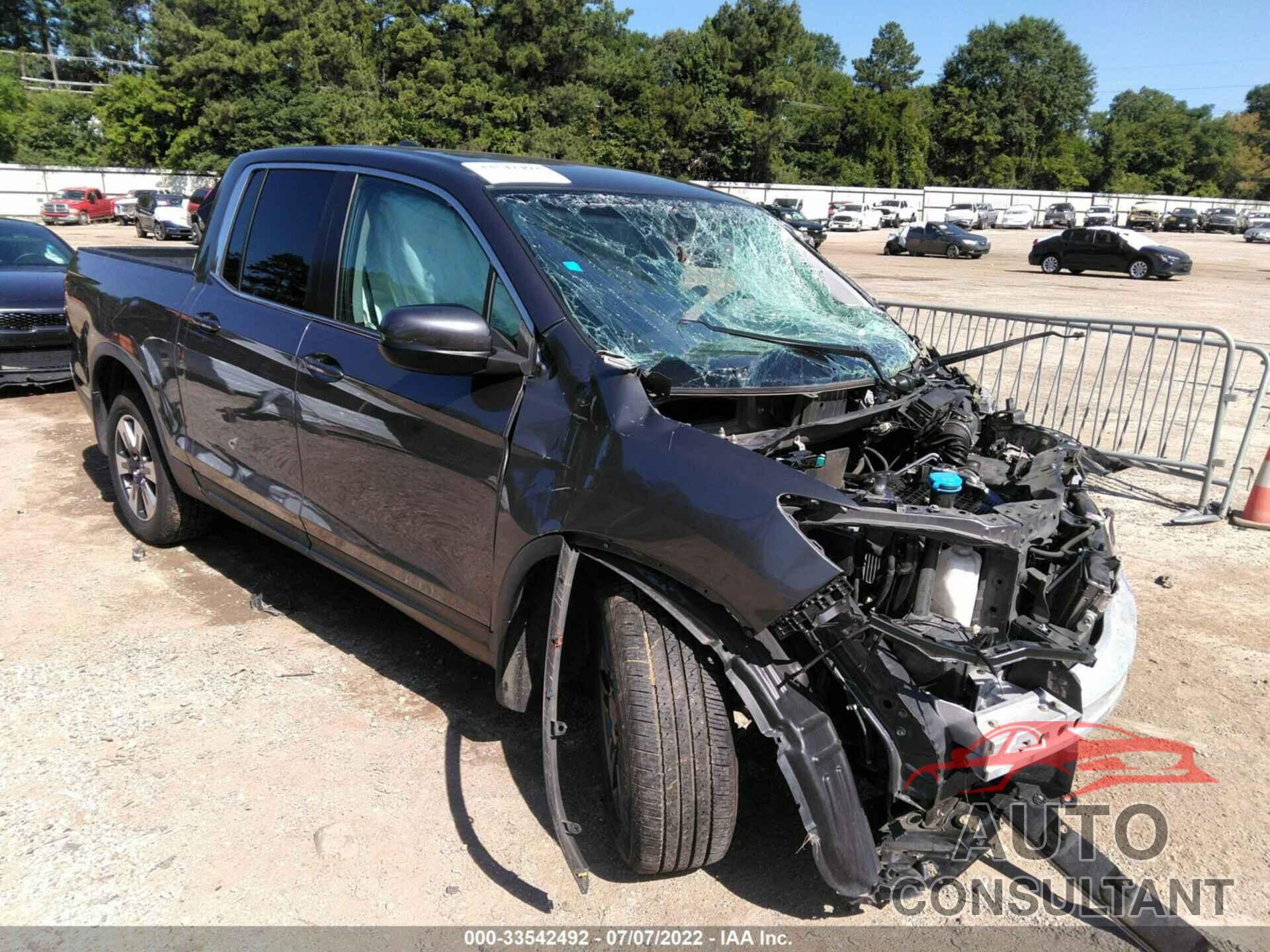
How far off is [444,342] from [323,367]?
92cm

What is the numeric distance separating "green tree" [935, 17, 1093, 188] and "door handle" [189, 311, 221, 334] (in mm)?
90352

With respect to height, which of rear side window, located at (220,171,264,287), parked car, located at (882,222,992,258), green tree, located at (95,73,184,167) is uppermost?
green tree, located at (95,73,184,167)

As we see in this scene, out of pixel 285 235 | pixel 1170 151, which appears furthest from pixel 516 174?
pixel 1170 151

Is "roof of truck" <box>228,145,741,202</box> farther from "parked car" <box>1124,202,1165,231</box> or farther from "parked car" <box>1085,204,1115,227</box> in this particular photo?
"parked car" <box>1124,202,1165,231</box>

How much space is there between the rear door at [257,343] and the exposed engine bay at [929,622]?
175cm

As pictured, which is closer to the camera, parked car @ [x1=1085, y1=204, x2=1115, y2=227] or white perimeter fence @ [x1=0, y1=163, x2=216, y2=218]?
white perimeter fence @ [x1=0, y1=163, x2=216, y2=218]

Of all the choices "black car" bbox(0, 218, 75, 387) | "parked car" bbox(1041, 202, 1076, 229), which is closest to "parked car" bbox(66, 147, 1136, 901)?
"black car" bbox(0, 218, 75, 387)

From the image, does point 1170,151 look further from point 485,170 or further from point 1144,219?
point 485,170

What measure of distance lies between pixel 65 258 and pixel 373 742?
867cm

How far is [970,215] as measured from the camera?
189ft

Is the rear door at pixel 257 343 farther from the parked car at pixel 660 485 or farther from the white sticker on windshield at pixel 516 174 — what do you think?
the white sticker on windshield at pixel 516 174

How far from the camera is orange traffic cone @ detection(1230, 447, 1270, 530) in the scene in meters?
6.08

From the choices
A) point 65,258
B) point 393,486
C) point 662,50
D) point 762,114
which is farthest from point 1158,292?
point 662,50

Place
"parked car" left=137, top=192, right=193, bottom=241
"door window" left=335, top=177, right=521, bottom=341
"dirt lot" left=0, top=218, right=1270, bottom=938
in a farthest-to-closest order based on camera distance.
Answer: "parked car" left=137, top=192, right=193, bottom=241 < "door window" left=335, top=177, right=521, bottom=341 < "dirt lot" left=0, top=218, right=1270, bottom=938
